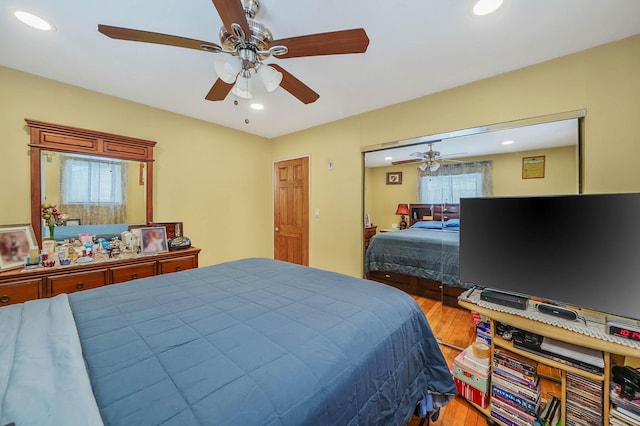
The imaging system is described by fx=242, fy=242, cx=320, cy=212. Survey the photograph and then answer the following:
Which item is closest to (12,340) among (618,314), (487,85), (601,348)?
(601,348)

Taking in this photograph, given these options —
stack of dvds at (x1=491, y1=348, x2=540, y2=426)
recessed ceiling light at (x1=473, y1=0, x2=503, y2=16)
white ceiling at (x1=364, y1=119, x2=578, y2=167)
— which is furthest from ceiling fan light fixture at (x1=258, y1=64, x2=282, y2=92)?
stack of dvds at (x1=491, y1=348, x2=540, y2=426)

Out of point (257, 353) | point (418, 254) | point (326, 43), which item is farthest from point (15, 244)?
point (418, 254)

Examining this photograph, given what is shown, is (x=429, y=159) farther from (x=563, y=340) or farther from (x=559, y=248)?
(x=563, y=340)

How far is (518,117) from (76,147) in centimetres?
417

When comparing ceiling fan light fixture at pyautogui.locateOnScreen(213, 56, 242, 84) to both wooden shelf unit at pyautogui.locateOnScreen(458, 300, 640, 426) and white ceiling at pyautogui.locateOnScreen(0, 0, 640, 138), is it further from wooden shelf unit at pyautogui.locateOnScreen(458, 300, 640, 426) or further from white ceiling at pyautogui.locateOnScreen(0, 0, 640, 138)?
wooden shelf unit at pyautogui.locateOnScreen(458, 300, 640, 426)

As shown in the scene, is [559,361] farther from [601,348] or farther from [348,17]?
[348,17]

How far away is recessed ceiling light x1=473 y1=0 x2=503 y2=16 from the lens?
1.39 m

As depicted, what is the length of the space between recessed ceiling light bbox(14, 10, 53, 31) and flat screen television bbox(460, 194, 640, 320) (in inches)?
124

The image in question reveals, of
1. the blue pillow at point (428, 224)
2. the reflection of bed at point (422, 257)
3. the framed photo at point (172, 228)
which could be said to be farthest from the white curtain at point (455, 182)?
the framed photo at point (172, 228)

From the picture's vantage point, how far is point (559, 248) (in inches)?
58.3

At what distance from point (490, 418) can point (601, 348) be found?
31.4 inches

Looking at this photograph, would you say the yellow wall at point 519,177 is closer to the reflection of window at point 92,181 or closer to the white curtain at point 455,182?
the white curtain at point 455,182

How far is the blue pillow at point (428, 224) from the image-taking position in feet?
8.41

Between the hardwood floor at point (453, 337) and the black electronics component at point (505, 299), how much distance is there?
779mm
